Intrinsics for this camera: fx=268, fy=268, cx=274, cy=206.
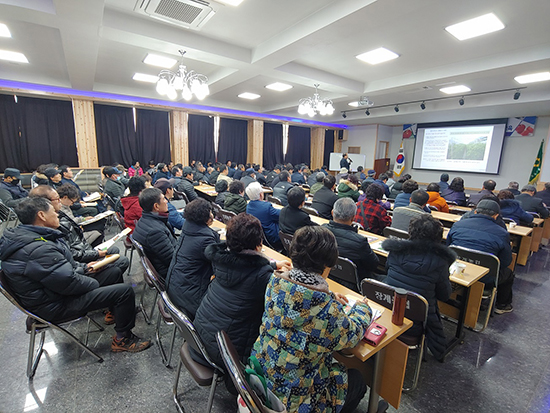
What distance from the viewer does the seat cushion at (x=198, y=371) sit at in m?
1.38

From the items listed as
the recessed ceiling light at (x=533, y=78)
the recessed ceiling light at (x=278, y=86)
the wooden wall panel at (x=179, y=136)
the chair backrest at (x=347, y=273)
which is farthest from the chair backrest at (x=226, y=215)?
the recessed ceiling light at (x=533, y=78)

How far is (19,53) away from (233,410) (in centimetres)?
660

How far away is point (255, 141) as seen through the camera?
417 inches

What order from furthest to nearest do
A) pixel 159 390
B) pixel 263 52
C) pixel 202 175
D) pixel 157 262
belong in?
1. pixel 202 175
2. pixel 263 52
3. pixel 157 262
4. pixel 159 390

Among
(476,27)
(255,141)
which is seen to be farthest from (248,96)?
(476,27)

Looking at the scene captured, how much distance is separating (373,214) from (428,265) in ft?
5.50

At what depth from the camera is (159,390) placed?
1848 mm

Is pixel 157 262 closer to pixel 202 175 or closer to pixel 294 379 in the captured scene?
pixel 294 379

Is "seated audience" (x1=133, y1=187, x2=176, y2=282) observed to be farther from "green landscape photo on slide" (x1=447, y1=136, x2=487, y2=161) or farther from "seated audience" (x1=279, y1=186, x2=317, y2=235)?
"green landscape photo on slide" (x1=447, y1=136, x2=487, y2=161)

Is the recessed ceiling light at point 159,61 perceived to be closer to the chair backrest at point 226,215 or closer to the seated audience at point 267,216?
the chair backrest at point 226,215

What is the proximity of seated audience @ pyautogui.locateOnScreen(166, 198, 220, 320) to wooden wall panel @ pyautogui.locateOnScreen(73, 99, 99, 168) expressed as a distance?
731cm

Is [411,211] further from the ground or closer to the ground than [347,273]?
further from the ground

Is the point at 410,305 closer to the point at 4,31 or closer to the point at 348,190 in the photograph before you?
the point at 348,190

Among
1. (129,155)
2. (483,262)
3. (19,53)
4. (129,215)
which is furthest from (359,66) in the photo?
(129,155)
